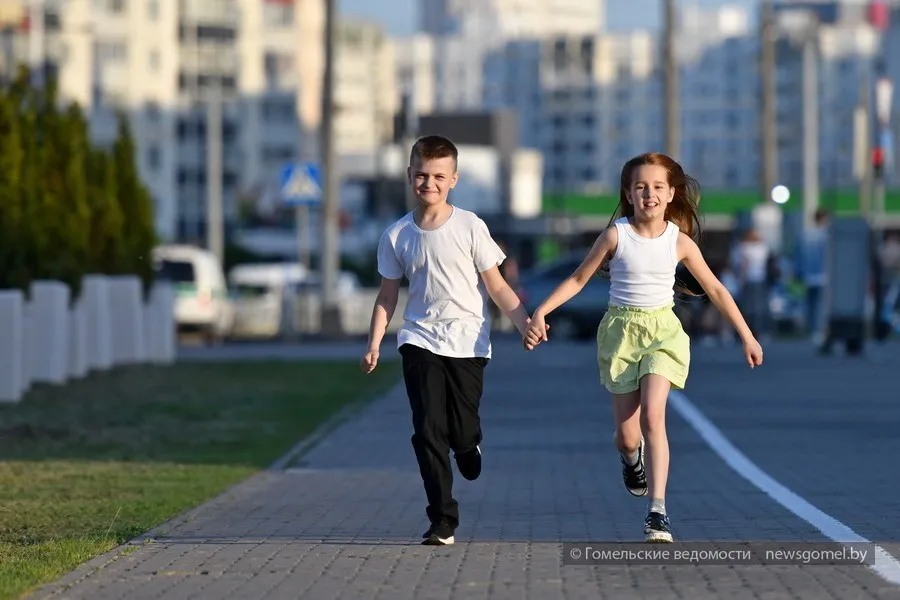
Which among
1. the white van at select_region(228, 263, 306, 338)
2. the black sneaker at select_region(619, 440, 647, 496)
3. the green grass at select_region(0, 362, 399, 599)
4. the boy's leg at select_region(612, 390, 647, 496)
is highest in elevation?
the boy's leg at select_region(612, 390, 647, 496)

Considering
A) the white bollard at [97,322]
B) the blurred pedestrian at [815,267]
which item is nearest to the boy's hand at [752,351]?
the white bollard at [97,322]

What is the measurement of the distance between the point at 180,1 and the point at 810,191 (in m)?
81.5

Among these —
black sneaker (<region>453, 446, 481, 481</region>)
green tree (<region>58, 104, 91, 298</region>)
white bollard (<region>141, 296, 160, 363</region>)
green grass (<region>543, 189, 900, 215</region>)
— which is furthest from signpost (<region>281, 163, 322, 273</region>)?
green grass (<region>543, 189, 900, 215</region>)

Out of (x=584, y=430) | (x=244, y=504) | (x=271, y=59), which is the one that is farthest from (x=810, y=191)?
(x=271, y=59)

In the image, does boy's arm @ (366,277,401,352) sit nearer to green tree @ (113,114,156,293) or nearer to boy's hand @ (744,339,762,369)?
boy's hand @ (744,339,762,369)

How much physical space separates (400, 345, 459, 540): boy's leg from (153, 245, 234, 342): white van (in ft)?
110

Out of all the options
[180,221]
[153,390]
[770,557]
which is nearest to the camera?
[770,557]

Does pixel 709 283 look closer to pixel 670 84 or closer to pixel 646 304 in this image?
pixel 646 304

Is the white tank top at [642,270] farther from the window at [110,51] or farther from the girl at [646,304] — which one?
the window at [110,51]

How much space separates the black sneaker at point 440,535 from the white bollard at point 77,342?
15.6 m

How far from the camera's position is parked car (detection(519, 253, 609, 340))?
39.0 meters

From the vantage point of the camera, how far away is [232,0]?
14800cm

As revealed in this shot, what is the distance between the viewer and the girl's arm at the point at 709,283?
9.58m

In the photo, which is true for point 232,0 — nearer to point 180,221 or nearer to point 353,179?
point 180,221
